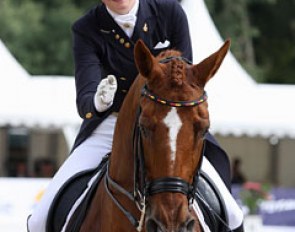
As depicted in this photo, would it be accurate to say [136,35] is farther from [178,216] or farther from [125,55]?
[178,216]

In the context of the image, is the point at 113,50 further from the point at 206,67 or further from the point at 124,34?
the point at 206,67

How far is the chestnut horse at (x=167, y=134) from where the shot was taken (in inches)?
Answer: 188

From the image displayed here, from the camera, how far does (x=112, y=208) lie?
18.2 ft

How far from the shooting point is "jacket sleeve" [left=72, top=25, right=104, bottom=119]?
5.75 meters

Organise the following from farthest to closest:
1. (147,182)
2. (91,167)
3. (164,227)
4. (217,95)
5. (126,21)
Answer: (217,95) < (91,167) < (126,21) < (147,182) < (164,227)

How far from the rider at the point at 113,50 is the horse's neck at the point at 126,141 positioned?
1.90 feet

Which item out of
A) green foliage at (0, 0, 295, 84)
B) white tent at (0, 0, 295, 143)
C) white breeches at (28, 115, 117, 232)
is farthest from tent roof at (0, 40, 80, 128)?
white breeches at (28, 115, 117, 232)

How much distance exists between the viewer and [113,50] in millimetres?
6160

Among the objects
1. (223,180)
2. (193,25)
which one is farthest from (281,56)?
(223,180)

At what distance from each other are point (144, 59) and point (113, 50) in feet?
4.01

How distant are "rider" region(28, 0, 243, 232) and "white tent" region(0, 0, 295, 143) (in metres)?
14.2

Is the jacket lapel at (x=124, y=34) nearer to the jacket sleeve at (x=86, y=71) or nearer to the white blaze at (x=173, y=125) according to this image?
the jacket sleeve at (x=86, y=71)

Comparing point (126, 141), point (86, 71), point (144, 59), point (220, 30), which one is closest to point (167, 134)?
point (144, 59)

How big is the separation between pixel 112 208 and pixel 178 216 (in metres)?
0.89
